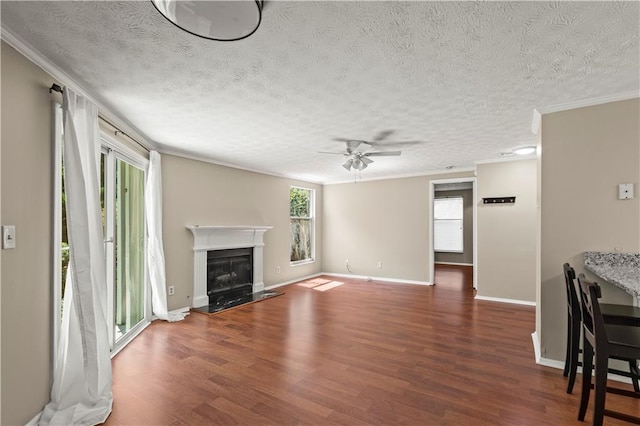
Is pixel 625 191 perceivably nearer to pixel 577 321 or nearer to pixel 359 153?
pixel 577 321

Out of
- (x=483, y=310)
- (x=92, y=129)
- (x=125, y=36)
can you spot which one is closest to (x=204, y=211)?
(x=92, y=129)

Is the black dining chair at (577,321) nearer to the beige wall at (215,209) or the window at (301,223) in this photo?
the beige wall at (215,209)

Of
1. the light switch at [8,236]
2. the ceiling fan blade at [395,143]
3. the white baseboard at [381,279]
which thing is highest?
the ceiling fan blade at [395,143]

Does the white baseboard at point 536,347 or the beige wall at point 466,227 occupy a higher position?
the beige wall at point 466,227

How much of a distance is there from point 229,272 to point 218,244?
1.99ft

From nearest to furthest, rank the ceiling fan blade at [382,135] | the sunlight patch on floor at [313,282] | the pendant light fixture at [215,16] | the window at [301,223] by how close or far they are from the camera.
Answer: the pendant light fixture at [215,16] → the ceiling fan blade at [382,135] → the sunlight patch on floor at [313,282] → the window at [301,223]

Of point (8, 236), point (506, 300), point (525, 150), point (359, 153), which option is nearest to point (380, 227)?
A: point (506, 300)

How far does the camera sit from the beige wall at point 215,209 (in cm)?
439

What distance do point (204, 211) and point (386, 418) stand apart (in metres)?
3.93

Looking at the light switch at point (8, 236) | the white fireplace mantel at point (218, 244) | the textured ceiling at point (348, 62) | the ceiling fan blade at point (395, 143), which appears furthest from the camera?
the white fireplace mantel at point (218, 244)

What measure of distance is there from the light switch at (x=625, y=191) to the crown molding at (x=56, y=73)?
174 inches

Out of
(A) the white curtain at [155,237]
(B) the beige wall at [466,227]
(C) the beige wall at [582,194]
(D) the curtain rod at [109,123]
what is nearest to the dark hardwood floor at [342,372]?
(A) the white curtain at [155,237]

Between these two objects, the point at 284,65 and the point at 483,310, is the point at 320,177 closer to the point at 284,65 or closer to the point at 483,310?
the point at 483,310

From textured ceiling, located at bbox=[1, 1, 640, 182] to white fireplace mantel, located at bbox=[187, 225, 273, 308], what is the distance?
185 cm
